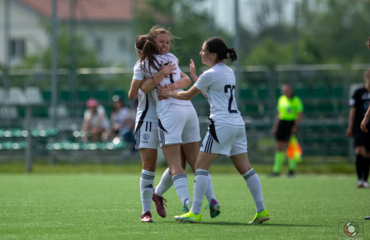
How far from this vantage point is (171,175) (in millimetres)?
5445

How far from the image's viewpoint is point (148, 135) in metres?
5.12

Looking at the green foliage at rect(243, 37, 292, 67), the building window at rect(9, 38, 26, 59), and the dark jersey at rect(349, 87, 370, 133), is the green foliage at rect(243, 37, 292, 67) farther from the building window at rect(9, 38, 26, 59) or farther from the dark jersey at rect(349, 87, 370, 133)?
the building window at rect(9, 38, 26, 59)

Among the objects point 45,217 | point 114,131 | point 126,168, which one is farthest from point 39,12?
point 45,217

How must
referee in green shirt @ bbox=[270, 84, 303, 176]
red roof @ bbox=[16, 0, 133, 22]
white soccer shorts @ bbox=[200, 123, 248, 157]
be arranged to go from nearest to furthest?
white soccer shorts @ bbox=[200, 123, 248, 157], referee in green shirt @ bbox=[270, 84, 303, 176], red roof @ bbox=[16, 0, 133, 22]

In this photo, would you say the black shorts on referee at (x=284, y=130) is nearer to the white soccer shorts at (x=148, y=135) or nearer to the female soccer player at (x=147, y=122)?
the female soccer player at (x=147, y=122)

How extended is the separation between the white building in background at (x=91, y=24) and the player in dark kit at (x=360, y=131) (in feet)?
33.9

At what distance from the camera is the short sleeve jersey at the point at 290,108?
42.3 feet

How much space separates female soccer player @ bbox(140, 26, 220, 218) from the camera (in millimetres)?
4996

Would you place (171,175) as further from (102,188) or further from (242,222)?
(102,188)

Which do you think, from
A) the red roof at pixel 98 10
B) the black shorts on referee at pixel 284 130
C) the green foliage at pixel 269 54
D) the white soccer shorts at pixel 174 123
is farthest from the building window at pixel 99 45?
the white soccer shorts at pixel 174 123

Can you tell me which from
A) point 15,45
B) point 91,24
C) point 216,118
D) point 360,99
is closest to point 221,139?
point 216,118

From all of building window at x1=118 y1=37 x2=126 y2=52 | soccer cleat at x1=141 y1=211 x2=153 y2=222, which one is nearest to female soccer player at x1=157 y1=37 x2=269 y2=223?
soccer cleat at x1=141 y1=211 x2=153 y2=222

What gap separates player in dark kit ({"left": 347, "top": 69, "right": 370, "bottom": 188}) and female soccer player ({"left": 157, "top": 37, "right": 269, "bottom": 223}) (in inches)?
180

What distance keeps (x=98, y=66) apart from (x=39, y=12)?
629cm
